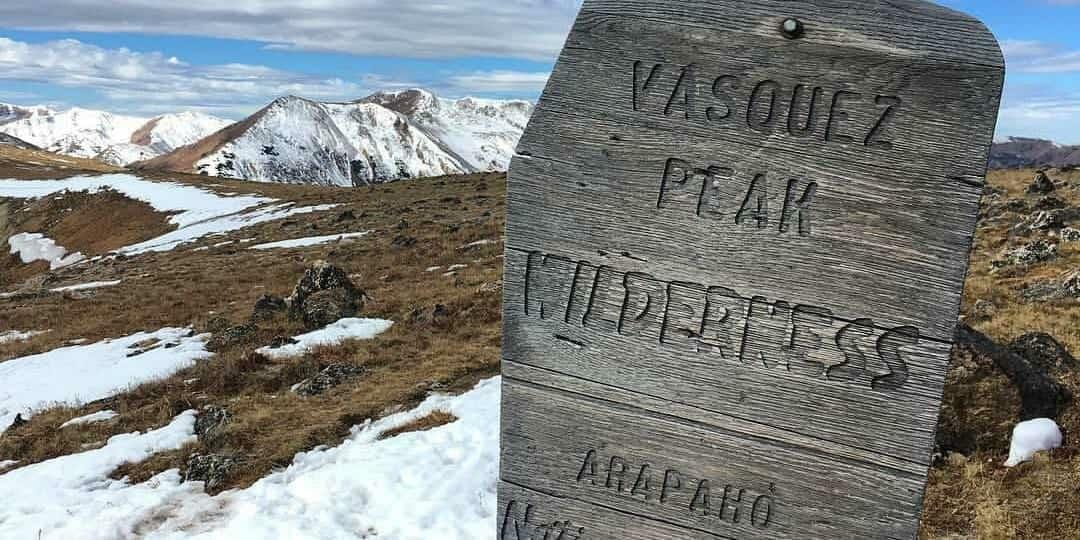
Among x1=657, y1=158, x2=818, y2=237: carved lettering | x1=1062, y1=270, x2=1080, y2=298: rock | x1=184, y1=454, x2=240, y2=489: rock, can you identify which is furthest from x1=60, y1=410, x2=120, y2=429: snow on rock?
x1=1062, y1=270, x2=1080, y2=298: rock

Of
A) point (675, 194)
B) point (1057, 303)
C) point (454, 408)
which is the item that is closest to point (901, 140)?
point (675, 194)

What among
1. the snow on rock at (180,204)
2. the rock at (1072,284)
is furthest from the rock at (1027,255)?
the snow on rock at (180,204)

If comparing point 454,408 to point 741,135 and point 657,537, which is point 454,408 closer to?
point 657,537

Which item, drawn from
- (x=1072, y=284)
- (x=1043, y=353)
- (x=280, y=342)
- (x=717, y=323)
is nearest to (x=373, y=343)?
(x=280, y=342)

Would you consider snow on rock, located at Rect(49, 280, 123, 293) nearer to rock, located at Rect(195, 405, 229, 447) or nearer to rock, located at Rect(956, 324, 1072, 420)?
rock, located at Rect(195, 405, 229, 447)

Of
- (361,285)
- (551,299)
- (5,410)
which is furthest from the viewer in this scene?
(361,285)
